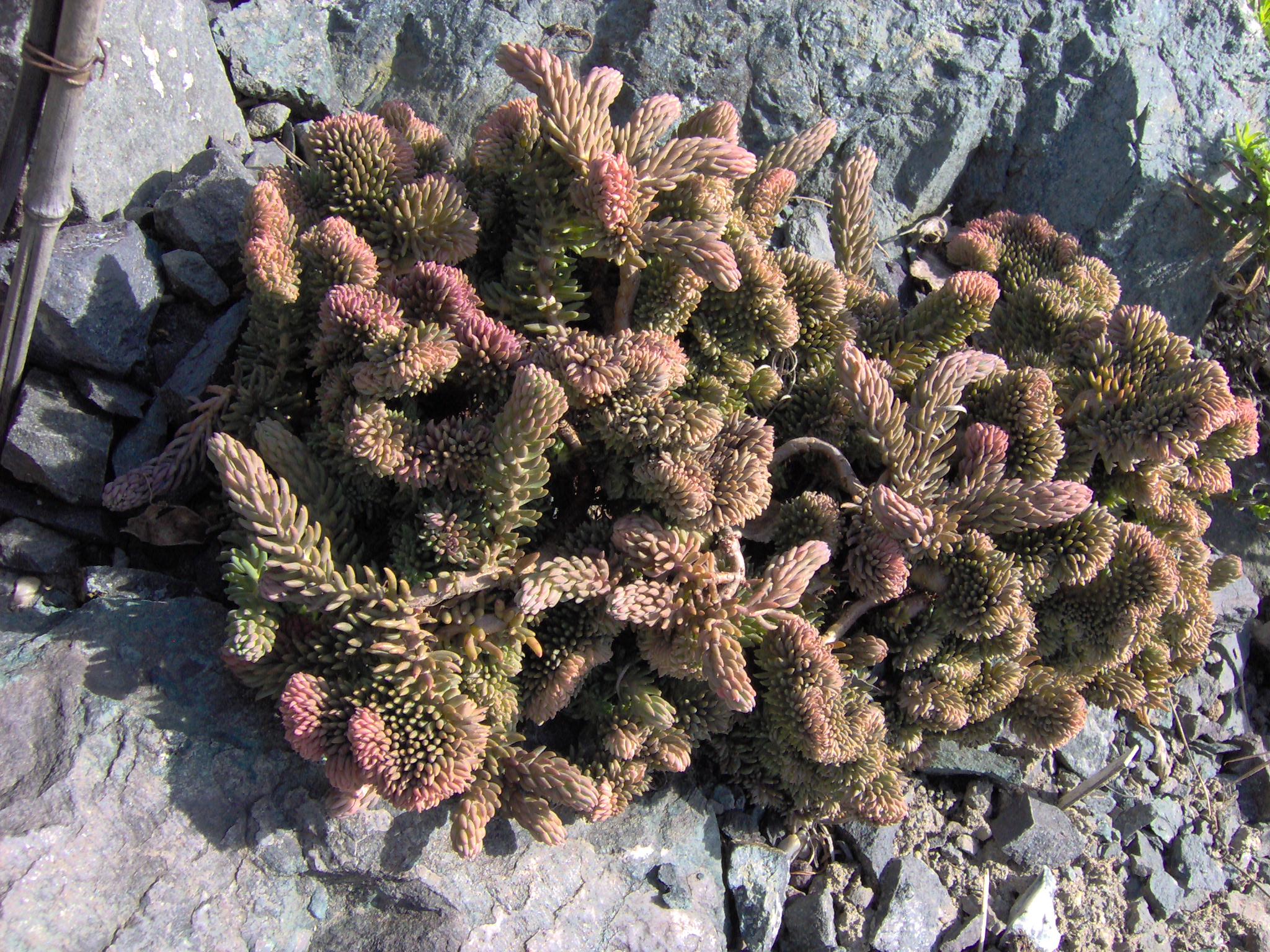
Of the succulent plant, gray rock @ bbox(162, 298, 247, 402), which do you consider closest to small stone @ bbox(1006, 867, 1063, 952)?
the succulent plant

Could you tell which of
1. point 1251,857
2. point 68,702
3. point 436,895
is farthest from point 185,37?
point 1251,857

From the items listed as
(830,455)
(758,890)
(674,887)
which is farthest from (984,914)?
(830,455)

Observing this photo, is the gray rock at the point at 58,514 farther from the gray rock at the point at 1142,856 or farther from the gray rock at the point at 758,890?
the gray rock at the point at 1142,856

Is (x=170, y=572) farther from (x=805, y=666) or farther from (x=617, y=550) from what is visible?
(x=805, y=666)

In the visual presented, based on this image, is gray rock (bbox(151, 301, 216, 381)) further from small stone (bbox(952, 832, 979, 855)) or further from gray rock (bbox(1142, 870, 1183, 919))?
gray rock (bbox(1142, 870, 1183, 919))

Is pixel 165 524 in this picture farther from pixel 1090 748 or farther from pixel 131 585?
pixel 1090 748

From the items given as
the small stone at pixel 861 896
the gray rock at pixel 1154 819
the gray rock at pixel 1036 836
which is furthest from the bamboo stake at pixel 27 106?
the gray rock at pixel 1154 819
